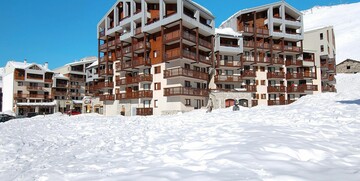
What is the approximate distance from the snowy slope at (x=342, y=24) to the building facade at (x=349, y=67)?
3807 centimetres

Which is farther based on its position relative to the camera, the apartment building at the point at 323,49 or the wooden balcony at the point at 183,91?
the apartment building at the point at 323,49

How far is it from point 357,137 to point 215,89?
32.4 meters

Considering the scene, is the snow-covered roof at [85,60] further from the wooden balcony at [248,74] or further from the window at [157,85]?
the wooden balcony at [248,74]

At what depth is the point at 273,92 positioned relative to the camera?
48188mm

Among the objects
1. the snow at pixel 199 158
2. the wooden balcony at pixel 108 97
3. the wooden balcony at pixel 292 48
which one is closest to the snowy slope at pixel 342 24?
the wooden balcony at pixel 292 48

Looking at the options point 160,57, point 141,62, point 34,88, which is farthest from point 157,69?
point 34,88

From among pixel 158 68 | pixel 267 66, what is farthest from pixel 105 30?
pixel 267 66

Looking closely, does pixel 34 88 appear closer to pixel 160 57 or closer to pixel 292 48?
pixel 160 57

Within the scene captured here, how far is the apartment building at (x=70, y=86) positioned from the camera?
7119 cm

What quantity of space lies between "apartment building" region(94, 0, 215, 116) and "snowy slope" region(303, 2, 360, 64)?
9242cm

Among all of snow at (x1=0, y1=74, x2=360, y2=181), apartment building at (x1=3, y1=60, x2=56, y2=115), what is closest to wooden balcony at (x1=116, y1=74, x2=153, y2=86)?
snow at (x1=0, y1=74, x2=360, y2=181)

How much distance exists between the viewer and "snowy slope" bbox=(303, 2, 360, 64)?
11446cm

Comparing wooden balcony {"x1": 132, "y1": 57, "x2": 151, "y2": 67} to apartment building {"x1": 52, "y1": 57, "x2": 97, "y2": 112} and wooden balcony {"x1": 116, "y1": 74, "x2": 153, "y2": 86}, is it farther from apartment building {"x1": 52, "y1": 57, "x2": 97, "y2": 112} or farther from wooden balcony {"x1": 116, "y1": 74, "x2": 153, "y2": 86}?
apartment building {"x1": 52, "y1": 57, "x2": 97, "y2": 112}

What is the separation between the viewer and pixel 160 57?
128 ft
